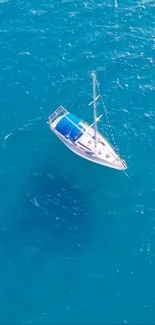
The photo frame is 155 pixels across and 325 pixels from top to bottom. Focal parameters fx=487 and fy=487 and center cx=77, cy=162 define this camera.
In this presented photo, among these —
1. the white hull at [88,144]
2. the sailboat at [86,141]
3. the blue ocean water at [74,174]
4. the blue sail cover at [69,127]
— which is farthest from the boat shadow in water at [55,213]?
the blue sail cover at [69,127]

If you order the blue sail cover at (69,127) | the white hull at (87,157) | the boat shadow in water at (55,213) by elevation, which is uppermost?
the blue sail cover at (69,127)

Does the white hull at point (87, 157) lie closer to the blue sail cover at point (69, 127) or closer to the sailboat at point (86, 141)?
the sailboat at point (86, 141)

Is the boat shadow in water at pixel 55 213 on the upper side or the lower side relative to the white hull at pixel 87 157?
lower

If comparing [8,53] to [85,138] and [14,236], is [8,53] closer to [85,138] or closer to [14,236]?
[85,138]

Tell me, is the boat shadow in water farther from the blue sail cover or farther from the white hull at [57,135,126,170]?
the blue sail cover

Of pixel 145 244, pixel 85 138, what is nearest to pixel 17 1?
pixel 85 138

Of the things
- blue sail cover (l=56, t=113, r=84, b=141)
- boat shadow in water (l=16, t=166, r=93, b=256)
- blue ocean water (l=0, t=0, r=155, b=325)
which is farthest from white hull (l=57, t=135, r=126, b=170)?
boat shadow in water (l=16, t=166, r=93, b=256)

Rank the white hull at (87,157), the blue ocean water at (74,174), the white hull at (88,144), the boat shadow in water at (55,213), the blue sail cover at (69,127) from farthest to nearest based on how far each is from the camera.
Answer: the blue sail cover at (69,127), the white hull at (88,144), the white hull at (87,157), the boat shadow in water at (55,213), the blue ocean water at (74,174)

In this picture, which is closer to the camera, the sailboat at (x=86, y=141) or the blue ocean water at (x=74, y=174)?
the blue ocean water at (x=74, y=174)
